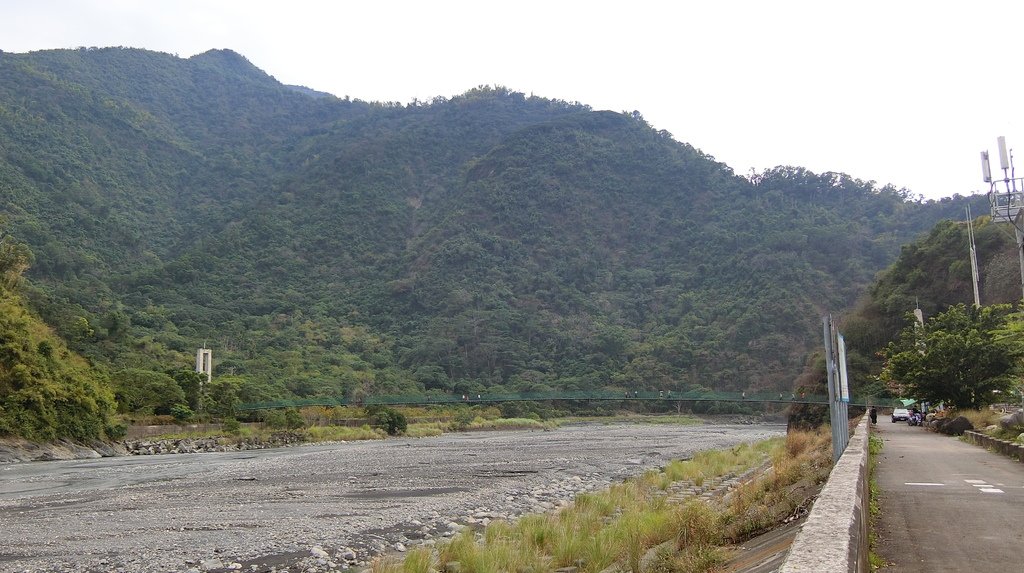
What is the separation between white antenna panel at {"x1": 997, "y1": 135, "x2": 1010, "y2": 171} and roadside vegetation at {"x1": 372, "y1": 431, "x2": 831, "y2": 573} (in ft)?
36.3

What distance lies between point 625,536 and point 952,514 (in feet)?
16.1

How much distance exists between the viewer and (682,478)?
25531 mm

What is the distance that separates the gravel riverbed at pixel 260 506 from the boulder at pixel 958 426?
33.8 ft

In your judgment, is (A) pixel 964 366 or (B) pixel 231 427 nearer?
(A) pixel 964 366

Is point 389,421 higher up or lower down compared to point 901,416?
lower down

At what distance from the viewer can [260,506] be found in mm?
20438

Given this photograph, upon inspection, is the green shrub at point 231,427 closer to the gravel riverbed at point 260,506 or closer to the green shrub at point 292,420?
the green shrub at point 292,420

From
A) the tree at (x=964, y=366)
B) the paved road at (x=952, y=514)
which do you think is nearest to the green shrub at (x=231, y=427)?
the tree at (x=964, y=366)

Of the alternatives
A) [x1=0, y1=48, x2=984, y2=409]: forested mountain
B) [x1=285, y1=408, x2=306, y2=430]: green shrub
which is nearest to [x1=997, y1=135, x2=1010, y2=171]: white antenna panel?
[x1=285, y1=408, x2=306, y2=430]: green shrub

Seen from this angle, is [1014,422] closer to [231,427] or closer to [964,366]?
[964,366]

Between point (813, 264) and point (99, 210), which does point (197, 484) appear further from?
point (99, 210)

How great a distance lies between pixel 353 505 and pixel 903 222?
14483 cm

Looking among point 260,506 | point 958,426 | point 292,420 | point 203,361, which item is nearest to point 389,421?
point 292,420

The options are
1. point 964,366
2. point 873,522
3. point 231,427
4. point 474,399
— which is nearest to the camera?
point 873,522
